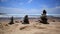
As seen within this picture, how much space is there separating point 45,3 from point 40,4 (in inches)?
4.4

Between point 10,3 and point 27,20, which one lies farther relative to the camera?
point 27,20

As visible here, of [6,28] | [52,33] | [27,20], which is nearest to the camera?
[52,33]

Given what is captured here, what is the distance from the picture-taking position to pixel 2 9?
79.1 inches

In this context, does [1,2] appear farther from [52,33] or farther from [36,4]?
[52,33]

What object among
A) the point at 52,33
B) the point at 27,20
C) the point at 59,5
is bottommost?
the point at 52,33

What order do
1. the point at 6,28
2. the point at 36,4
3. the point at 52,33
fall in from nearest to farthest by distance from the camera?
the point at 52,33
the point at 6,28
the point at 36,4

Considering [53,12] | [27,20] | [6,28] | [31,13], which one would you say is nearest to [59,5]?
[53,12]

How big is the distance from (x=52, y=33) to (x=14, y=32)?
0.71 meters

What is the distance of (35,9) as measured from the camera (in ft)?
6.70

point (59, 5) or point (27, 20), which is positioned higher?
point (59, 5)

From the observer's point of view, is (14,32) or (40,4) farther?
(40,4)

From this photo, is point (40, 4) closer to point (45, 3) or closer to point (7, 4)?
point (45, 3)

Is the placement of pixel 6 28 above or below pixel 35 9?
below

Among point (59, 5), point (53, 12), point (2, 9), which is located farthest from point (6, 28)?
point (59, 5)
